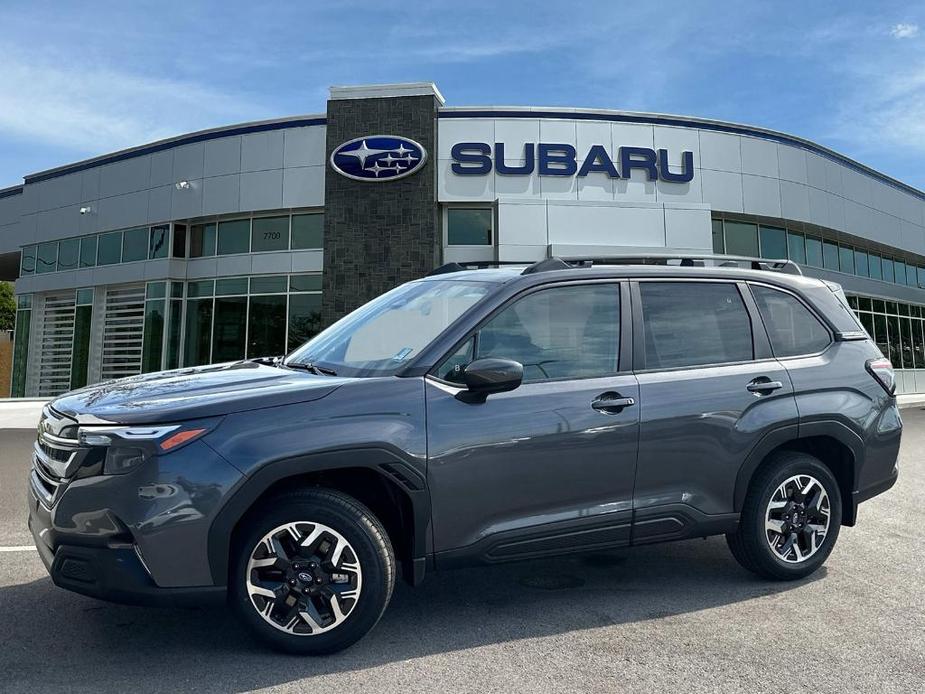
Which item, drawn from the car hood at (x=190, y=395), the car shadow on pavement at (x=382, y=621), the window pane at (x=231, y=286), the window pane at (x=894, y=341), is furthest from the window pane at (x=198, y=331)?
the window pane at (x=894, y=341)

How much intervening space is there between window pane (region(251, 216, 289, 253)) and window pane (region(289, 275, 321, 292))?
1011 mm

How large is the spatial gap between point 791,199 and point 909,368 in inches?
471

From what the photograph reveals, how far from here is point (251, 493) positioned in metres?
3.03

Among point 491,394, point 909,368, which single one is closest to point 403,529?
point 491,394

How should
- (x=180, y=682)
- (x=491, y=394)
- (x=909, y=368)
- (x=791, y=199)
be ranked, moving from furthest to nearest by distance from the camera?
(x=909, y=368), (x=791, y=199), (x=491, y=394), (x=180, y=682)

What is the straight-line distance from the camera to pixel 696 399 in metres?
3.94

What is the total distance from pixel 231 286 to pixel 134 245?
397 cm

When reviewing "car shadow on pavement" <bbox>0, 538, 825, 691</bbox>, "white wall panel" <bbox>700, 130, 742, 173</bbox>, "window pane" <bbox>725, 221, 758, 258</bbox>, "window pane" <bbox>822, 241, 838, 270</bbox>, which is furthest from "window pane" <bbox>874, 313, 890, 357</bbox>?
"car shadow on pavement" <bbox>0, 538, 825, 691</bbox>

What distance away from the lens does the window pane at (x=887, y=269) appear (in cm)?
2909

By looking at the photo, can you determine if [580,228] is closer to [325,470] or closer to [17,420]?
[17,420]

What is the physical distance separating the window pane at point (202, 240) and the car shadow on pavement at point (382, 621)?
19847 mm

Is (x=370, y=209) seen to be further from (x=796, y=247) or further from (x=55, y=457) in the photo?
(x=55, y=457)

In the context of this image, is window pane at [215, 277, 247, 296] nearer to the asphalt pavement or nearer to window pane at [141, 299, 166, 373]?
window pane at [141, 299, 166, 373]

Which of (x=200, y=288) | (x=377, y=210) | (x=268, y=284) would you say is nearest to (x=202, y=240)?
(x=200, y=288)
